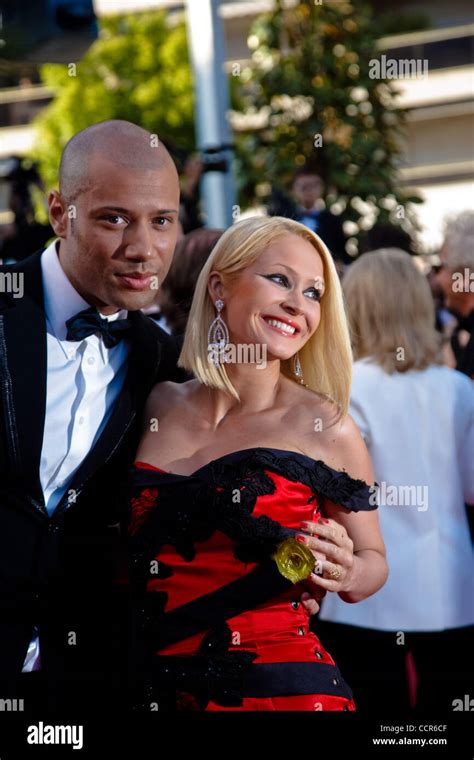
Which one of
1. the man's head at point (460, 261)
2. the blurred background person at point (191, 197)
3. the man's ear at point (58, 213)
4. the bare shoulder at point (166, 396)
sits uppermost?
the blurred background person at point (191, 197)

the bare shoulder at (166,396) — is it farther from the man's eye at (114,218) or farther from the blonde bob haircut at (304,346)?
the man's eye at (114,218)

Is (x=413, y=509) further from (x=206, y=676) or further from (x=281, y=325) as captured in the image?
(x=206, y=676)

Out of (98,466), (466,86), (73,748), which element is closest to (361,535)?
(98,466)

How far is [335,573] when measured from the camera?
237 centimetres

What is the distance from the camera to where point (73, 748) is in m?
2.30

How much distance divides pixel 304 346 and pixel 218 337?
198 millimetres

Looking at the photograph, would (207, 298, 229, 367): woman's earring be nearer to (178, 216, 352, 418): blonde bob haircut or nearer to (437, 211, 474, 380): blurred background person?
(178, 216, 352, 418): blonde bob haircut

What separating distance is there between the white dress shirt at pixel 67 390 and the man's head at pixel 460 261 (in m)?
2.24

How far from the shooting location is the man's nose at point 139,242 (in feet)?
8.10

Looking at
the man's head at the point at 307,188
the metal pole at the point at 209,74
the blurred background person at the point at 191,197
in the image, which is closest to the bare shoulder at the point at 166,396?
the blurred background person at the point at 191,197

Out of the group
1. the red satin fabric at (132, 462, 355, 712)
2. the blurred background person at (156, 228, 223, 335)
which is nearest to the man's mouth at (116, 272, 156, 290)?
the red satin fabric at (132, 462, 355, 712)

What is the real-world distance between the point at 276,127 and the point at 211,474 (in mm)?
7066

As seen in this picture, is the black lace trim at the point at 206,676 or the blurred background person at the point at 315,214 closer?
the black lace trim at the point at 206,676

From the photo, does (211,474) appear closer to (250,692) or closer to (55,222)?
(250,692)
